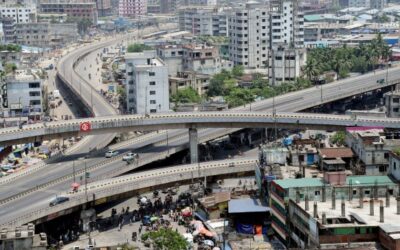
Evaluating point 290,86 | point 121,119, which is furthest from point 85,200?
point 290,86

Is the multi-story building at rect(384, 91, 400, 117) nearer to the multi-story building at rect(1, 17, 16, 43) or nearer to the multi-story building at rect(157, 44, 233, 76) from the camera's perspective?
the multi-story building at rect(157, 44, 233, 76)

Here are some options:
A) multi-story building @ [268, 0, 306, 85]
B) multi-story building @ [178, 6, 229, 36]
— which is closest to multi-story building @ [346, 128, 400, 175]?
multi-story building @ [268, 0, 306, 85]

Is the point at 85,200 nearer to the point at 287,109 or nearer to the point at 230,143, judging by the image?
the point at 230,143

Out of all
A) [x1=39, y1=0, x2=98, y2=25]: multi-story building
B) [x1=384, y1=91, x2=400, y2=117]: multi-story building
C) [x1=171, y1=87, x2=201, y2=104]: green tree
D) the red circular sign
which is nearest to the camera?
the red circular sign

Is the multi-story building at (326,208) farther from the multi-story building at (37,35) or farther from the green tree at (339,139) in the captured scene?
the multi-story building at (37,35)

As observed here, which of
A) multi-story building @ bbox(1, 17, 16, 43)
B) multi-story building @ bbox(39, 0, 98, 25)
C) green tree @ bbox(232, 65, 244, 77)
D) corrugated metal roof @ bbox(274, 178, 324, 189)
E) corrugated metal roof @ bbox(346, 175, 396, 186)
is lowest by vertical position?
green tree @ bbox(232, 65, 244, 77)

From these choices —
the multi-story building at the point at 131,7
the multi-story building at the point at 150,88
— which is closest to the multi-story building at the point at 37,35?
the multi-story building at the point at 131,7

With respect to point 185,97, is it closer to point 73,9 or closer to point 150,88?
point 150,88
